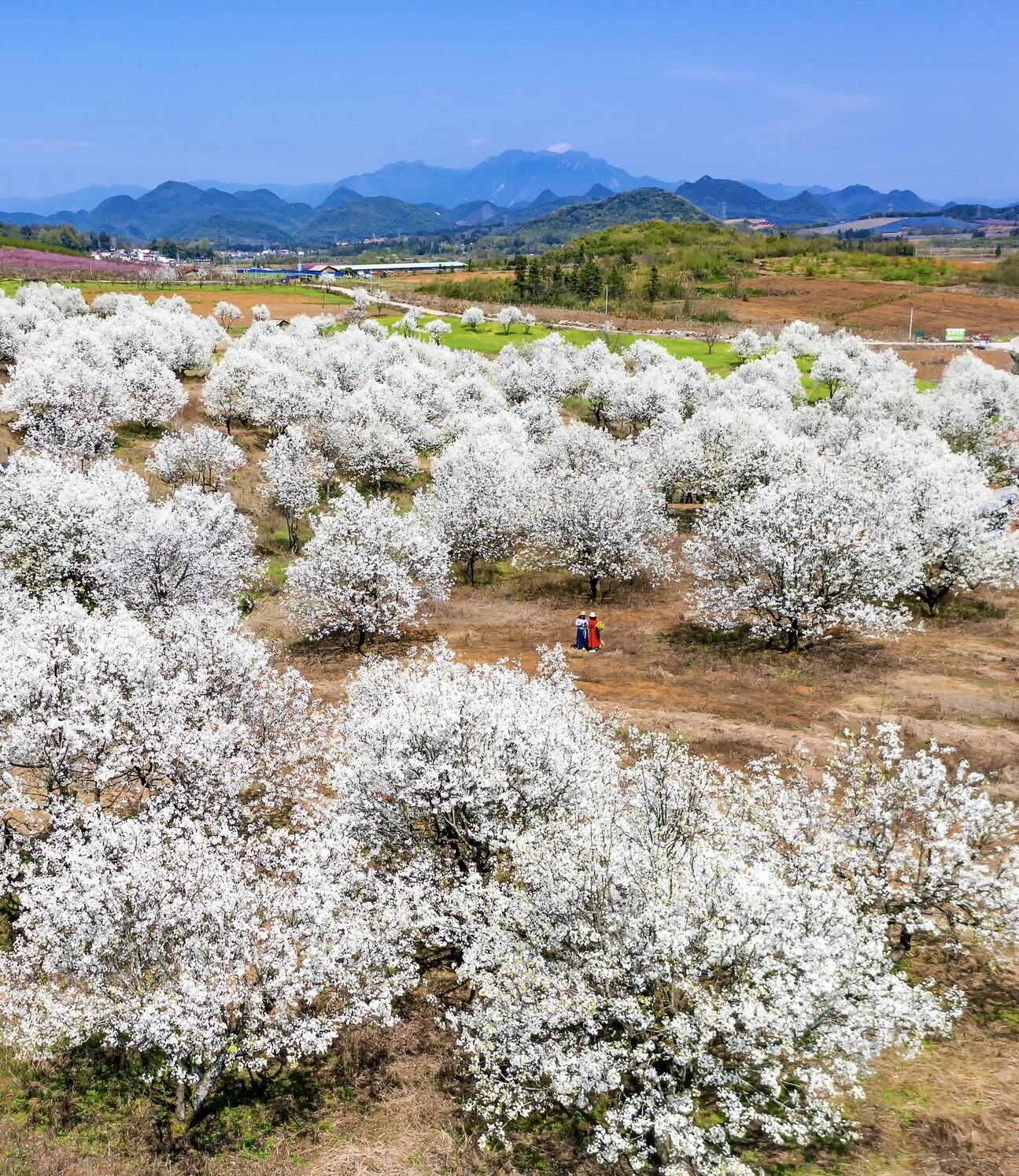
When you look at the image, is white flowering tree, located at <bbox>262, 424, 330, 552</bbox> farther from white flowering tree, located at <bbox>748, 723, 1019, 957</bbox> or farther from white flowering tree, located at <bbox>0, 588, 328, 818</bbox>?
white flowering tree, located at <bbox>748, 723, 1019, 957</bbox>

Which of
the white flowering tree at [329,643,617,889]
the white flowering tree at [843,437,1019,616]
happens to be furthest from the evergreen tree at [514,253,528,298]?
the white flowering tree at [329,643,617,889]

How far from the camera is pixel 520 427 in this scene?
2317 inches

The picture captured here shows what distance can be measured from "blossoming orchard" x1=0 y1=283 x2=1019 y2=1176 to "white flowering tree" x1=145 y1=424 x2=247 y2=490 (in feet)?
45.0

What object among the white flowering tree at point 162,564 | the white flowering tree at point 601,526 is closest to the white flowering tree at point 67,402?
the white flowering tree at point 162,564

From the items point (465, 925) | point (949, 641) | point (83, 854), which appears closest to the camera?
point (83, 854)

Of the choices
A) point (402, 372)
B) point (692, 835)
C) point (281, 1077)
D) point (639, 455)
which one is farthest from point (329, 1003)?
point (402, 372)

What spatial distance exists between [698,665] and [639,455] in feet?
69.0

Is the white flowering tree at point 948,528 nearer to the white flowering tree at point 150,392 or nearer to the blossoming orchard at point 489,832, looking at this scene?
the blossoming orchard at point 489,832

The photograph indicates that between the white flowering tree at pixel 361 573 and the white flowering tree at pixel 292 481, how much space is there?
12.8 meters

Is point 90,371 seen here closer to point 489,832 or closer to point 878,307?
point 489,832

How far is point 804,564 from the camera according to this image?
31.7 meters

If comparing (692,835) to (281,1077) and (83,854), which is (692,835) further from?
(83,854)

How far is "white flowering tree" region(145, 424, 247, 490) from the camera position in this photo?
160ft

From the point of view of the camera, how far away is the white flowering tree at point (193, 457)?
1924 inches
